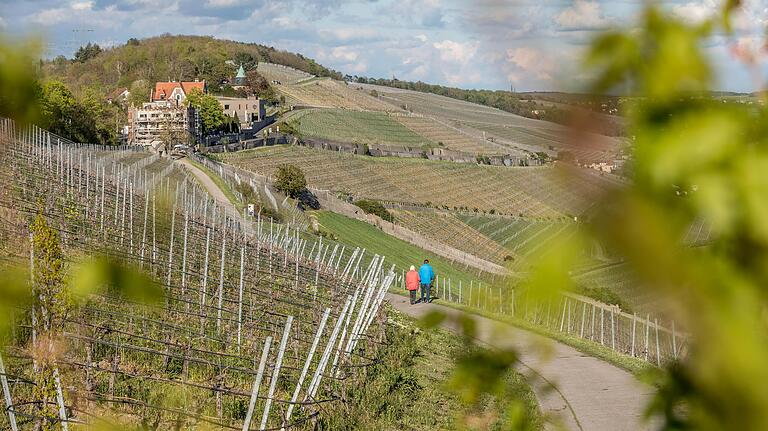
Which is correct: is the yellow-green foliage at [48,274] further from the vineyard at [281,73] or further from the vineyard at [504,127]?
the vineyard at [281,73]

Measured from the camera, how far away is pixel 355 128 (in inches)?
4254

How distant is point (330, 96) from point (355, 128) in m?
29.0

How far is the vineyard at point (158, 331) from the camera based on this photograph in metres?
5.35

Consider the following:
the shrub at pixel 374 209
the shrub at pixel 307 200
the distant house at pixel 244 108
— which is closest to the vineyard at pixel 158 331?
the shrub at pixel 307 200

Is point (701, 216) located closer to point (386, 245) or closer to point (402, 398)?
point (402, 398)

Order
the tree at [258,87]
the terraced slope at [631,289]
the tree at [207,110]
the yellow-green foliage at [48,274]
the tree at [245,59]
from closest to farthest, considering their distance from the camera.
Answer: the terraced slope at [631,289], the yellow-green foliage at [48,274], the tree at [207,110], the tree at [258,87], the tree at [245,59]

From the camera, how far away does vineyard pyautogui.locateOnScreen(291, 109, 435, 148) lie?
328ft

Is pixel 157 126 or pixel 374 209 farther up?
pixel 157 126

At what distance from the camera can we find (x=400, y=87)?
575 ft

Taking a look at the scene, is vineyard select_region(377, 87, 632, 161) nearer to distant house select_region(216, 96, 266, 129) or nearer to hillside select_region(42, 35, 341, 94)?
hillside select_region(42, 35, 341, 94)

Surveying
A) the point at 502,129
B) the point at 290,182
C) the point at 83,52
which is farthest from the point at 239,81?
the point at 83,52

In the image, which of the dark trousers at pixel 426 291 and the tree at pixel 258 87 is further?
the tree at pixel 258 87

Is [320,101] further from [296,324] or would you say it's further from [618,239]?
[618,239]

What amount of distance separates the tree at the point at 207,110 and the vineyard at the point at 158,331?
73332mm
